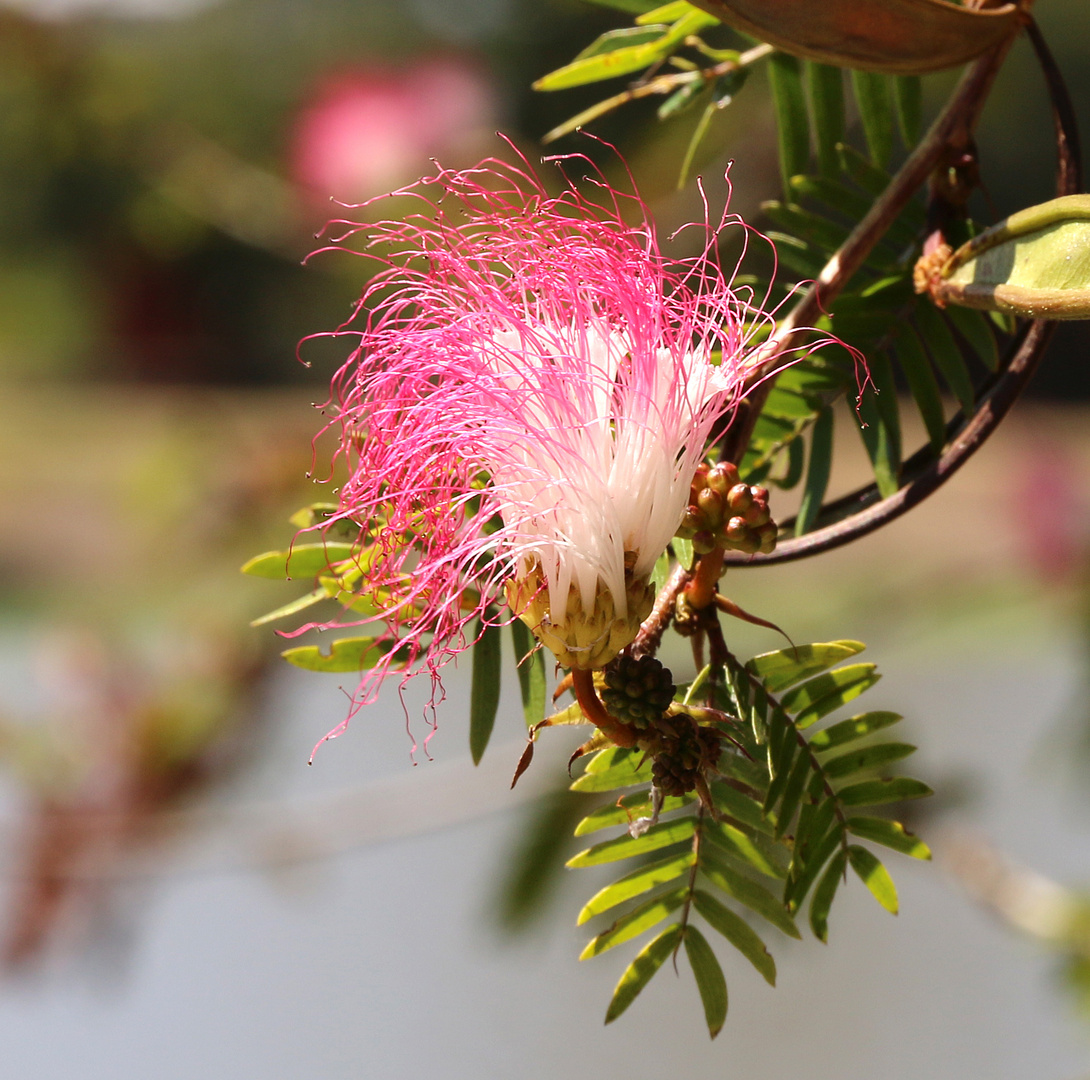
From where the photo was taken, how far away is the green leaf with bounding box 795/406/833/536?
0.20 metres

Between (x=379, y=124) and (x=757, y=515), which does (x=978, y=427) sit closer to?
(x=757, y=515)

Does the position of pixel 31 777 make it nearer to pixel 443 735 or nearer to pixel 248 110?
pixel 443 735

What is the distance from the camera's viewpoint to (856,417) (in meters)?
0.20

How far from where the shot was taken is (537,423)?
6.9 inches

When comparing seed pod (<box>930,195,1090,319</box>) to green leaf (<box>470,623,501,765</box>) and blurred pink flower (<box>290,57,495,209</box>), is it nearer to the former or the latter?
green leaf (<box>470,623,501,765</box>)

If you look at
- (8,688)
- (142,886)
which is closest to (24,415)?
(8,688)

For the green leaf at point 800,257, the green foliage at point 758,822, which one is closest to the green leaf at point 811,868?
the green foliage at point 758,822

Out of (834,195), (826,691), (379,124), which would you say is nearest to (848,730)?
(826,691)

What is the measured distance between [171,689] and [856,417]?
841 mm

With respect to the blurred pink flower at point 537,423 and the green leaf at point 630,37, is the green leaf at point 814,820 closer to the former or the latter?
the blurred pink flower at point 537,423

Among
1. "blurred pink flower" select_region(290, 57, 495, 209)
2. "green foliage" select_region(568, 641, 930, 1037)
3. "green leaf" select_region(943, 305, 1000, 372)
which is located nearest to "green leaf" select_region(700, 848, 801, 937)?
"green foliage" select_region(568, 641, 930, 1037)

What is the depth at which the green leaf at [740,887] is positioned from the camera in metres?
0.18

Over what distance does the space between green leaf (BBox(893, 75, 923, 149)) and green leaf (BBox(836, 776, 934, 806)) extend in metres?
0.14

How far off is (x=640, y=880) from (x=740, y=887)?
0.06 ft
